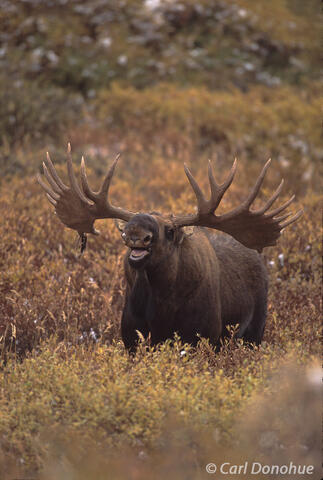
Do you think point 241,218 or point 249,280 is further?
point 249,280

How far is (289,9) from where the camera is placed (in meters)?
19.2

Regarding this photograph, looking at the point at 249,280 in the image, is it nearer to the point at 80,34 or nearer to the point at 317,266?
the point at 317,266

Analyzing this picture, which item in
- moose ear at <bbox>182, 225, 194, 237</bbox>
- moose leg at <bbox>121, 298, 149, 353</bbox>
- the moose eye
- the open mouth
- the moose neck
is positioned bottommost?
moose leg at <bbox>121, 298, 149, 353</bbox>

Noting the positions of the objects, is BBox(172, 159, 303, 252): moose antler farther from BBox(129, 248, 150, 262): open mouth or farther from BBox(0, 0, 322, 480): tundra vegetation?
BBox(0, 0, 322, 480): tundra vegetation

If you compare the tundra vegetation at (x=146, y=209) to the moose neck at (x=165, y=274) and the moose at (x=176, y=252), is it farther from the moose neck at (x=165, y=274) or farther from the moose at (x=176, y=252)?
the moose neck at (x=165, y=274)

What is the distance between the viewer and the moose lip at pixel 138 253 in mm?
4305

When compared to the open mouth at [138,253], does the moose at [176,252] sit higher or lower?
lower

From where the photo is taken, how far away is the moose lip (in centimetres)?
430

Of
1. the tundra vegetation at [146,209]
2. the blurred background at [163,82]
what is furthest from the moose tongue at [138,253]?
the blurred background at [163,82]

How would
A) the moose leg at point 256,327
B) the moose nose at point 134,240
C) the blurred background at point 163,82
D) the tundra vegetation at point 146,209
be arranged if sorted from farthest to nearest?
1. the blurred background at point 163,82
2. the moose leg at point 256,327
3. the moose nose at point 134,240
4. the tundra vegetation at point 146,209

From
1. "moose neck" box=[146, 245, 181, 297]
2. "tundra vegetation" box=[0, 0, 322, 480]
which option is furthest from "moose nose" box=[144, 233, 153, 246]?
"tundra vegetation" box=[0, 0, 322, 480]

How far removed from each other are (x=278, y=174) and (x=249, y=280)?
450cm

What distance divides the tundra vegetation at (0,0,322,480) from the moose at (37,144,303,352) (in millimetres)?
218

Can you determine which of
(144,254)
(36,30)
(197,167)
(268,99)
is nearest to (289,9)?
(268,99)
